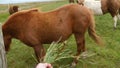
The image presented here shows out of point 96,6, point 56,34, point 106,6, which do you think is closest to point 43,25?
point 56,34

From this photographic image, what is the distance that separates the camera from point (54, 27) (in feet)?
18.9

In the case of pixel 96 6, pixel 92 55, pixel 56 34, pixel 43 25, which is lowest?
pixel 92 55

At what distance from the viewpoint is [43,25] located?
5746 millimetres

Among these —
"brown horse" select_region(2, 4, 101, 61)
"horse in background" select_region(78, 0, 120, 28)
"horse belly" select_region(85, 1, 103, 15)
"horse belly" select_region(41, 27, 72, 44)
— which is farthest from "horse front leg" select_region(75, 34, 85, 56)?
"horse belly" select_region(85, 1, 103, 15)

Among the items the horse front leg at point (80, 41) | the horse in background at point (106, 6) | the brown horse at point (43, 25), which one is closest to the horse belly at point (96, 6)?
the horse in background at point (106, 6)

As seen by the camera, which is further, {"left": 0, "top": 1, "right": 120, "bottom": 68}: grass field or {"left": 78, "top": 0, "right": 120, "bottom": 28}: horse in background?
{"left": 78, "top": 0, "right": 120, "bottom": 28}: horse in background

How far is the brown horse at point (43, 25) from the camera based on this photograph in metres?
5.63

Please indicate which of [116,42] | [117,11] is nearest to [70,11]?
→ [116,42]

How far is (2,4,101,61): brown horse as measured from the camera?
563 cm

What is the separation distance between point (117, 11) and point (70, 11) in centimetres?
401

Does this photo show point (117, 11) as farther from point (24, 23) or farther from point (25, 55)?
point (24, 23)

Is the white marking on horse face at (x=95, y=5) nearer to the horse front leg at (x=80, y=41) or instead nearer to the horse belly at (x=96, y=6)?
the horse belly at (x=96, y=6)

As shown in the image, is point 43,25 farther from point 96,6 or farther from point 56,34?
point 96,6

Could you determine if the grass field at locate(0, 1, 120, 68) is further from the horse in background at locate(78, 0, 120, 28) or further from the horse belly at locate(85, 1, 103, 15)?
the horse belly at locate(85, 1, 103, 15)
